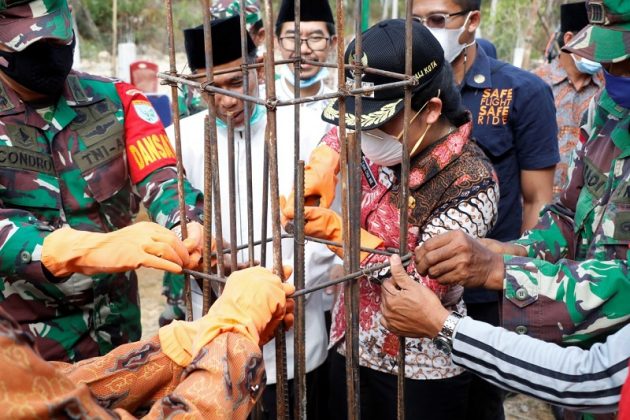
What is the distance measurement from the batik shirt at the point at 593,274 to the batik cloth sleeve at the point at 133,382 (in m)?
0.77

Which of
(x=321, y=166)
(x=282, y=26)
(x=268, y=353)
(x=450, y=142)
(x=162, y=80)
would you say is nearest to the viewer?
(x=162, y=80)

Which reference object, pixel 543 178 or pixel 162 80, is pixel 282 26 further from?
pixel 162 80

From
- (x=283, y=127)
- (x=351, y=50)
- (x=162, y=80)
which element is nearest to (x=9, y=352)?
(x=162, y=80)

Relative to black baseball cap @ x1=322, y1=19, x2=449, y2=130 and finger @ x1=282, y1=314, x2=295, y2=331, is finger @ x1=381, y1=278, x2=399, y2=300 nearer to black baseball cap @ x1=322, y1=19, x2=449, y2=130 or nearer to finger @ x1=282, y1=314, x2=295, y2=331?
finger @ x1=282, y1=314, x2=295, y2=331

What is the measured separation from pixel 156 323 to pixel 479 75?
349 centimetres

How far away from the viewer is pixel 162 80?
5.90ft

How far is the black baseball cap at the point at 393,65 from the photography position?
1902 millimetres

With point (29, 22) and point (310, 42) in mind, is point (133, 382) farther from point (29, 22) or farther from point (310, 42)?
point (310, 42)

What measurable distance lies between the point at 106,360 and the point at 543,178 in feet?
6.80

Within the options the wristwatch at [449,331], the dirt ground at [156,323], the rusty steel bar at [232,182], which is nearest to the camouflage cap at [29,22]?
the rusty steel bar at [232,182]

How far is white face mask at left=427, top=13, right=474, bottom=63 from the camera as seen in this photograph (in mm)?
2861

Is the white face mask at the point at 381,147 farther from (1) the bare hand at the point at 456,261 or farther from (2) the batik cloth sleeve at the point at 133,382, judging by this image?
(2) the batik cloth sleeve at the point at 133,382

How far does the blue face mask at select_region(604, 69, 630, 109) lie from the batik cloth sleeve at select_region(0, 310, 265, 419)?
118 centimetres

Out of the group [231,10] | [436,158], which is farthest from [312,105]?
[436,158]
